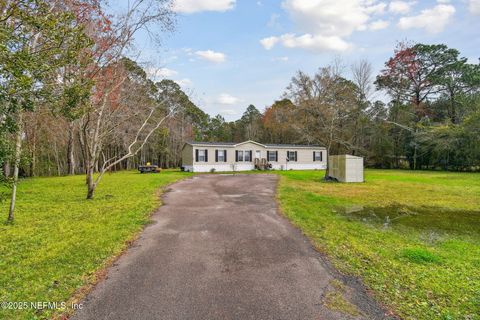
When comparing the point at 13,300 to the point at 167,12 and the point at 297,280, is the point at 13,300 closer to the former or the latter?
the point at 297,280

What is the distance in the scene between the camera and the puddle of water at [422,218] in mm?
5605

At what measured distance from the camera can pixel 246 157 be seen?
24.1 meters

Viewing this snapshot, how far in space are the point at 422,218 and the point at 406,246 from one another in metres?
2.85

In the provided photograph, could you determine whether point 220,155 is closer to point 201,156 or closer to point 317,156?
point 201,156

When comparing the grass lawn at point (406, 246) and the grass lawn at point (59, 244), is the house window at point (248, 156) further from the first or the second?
the grass lawn at point (59, 244)

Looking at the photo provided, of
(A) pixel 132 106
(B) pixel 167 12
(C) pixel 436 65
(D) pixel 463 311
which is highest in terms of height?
(C) pixel 436 65

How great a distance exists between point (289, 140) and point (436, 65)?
19.5 m

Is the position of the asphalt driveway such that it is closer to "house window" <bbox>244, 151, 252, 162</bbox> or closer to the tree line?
the tree line

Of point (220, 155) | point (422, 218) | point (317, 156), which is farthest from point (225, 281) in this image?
point (317, 156)

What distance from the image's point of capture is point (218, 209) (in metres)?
7.16

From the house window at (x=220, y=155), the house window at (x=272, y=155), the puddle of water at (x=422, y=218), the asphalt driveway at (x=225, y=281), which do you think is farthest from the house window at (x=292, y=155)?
the asphalt driveway at (x=225, y=281)

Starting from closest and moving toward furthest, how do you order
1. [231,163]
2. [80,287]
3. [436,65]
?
[80,287] < [231,163] < [436,65]

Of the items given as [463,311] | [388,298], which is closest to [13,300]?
[388,298]

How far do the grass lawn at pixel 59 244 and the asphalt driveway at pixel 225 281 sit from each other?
1.22 feet
